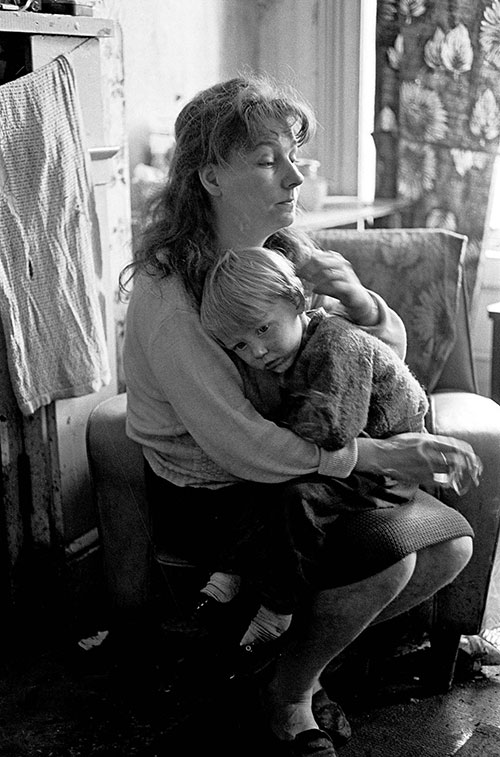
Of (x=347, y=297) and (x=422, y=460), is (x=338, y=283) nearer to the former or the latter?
(x=347, y=297)

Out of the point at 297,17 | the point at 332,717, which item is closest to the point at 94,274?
the point at 332,717

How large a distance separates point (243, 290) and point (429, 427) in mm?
624

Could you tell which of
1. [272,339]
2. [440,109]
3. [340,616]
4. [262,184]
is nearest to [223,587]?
[340,616]

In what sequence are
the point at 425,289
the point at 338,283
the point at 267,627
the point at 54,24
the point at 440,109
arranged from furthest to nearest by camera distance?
the point at 440,109
the point at 425,289
the point at 54,24
the point at 338,283
the point at 267,627

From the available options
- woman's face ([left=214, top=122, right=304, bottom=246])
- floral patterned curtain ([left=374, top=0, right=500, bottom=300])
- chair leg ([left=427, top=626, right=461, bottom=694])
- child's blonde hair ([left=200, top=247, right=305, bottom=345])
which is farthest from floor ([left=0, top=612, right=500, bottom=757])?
floral patterned curtain ([left=374, top=0, right=500, bottom=300])

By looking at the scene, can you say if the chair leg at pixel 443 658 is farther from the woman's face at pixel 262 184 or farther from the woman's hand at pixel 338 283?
the woman's face at pixel 262 184

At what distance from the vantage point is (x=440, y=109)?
10.2ft

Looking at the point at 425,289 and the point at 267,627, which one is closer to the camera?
the point at 267,627

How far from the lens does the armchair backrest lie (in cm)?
225

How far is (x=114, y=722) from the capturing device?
73.5 inches

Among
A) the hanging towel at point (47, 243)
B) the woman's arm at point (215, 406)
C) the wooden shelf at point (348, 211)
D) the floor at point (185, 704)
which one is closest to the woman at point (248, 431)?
the woman's arm at point (215, 406)

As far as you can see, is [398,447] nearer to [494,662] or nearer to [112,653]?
[494,662]

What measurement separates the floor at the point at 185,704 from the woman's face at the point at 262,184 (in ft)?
2.52

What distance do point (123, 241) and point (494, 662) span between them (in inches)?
53.1
